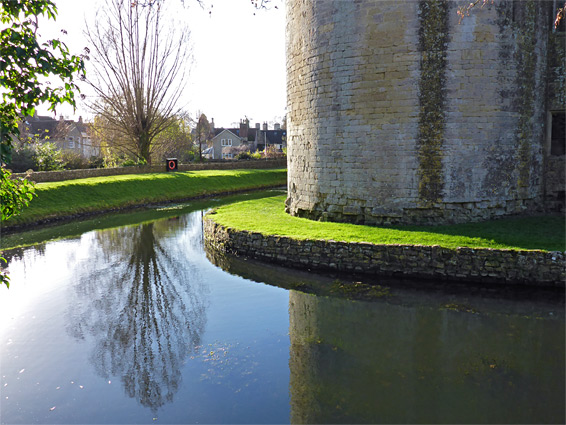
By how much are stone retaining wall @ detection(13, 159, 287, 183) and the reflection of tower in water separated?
1294 cm

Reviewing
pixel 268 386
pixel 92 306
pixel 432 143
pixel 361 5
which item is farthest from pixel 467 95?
pixel 92 306

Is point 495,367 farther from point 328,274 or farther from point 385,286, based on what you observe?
point 328,274

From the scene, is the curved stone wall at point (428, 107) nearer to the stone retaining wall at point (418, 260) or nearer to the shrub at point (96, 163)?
the stone retaining wall at point (418, 260)

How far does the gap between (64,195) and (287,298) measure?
42.2 ft

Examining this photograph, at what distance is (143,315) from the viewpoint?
787cm

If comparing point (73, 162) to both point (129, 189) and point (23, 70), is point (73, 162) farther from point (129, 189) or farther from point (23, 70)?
point (23, 70)

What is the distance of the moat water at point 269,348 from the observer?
499 centimetres

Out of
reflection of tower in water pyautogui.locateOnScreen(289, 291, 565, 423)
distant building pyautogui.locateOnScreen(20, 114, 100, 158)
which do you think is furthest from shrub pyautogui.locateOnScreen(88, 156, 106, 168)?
reflection of tower in water pyautogui.locateOnScreen(289, 291, 565, 423)

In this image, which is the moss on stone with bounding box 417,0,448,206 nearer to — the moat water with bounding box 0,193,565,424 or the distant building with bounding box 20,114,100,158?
the moat water with bounding box 0,193,565,424

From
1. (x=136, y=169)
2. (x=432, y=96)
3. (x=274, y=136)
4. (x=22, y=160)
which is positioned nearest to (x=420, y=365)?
(x=432, y=96)

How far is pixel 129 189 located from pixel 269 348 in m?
16.5

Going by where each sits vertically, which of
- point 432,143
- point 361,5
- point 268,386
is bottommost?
point 268,386

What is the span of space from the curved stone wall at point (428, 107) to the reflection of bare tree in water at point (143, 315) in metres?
4.62

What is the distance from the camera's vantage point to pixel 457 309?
7.61 m
